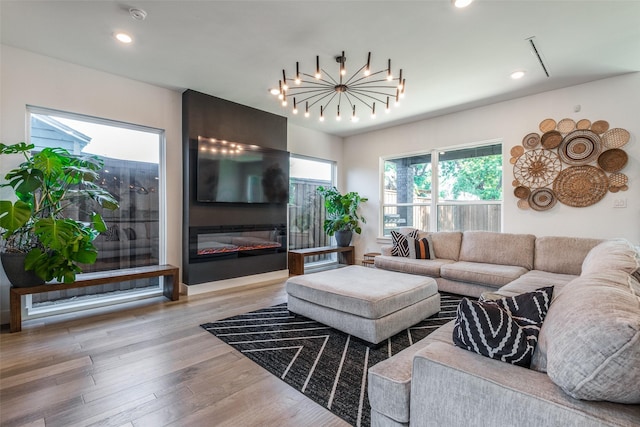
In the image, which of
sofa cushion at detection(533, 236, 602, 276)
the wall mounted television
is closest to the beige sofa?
sofa cushion at detection(533, 236, 602, 276)

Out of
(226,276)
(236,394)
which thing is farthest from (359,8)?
(226,276)

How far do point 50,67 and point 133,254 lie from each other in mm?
2278

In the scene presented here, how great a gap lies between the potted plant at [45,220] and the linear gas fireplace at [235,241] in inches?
47.5

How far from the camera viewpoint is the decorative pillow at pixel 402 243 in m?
4.66

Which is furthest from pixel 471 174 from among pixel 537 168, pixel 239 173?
pixel 239 173

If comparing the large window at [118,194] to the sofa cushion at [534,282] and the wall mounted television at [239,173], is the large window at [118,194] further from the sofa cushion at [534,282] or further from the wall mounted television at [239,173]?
the sofa cushion at [534,282]

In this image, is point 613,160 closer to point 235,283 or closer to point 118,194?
point 235,283

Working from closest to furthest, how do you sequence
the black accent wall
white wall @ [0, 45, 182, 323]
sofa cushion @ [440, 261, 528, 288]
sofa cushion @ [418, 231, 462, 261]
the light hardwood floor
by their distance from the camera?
the light hardwood floor → white wall @ [0, 45, 182, 323] → sofa cushion @ [440, 261, 528, 288] → the black accent wall → sofa cushion @ [418, 231, 462, 261]

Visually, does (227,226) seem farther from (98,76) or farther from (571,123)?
(571,123)

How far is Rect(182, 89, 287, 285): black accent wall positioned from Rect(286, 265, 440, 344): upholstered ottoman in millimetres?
1659

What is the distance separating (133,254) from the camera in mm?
3910

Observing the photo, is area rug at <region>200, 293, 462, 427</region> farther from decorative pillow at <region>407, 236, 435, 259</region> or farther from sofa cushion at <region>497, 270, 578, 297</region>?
decorative pillow at <region>407, 236, 435, 259</region>

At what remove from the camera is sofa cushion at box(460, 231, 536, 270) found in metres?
3.91

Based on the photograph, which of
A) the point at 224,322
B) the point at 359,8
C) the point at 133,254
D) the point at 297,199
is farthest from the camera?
the point at 297,199
